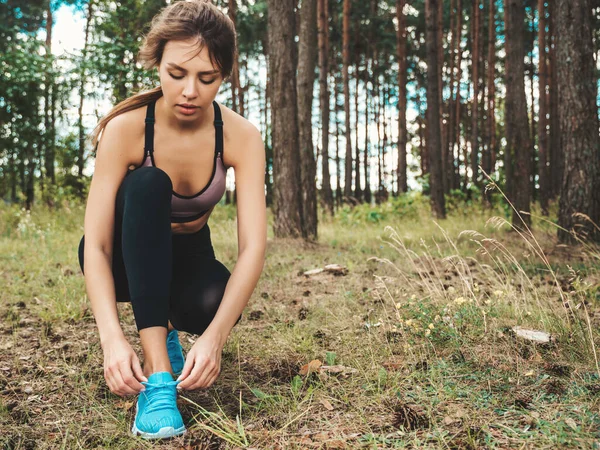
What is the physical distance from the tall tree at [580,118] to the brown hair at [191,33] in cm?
512

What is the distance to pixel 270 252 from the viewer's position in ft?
19.9

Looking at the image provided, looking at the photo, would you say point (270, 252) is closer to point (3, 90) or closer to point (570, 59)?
point (570, 59)

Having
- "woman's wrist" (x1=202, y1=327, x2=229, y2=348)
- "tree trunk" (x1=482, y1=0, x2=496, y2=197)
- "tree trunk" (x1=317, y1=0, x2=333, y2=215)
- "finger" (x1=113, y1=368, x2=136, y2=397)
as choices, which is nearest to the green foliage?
"tree trunk" (x1=317, y1=0, x2=333, y2=215)

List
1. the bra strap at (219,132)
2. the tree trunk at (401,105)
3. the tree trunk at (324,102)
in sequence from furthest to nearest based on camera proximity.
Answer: the tree trunk at (401,105) → the tree trunk at (324,102) → the bra strap at (219,132)

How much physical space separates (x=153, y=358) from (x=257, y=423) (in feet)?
1.36

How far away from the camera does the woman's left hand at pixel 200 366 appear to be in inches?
64.2

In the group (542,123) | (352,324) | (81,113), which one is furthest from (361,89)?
(352,324)

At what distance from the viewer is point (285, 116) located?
6.60 metres

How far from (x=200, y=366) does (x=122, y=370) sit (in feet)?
0.78

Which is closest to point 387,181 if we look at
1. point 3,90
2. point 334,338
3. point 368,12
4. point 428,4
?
point 368,12

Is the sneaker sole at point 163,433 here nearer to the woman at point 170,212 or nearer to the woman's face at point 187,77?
the woman at point 170,212

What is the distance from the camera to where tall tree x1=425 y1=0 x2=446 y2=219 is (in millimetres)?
10859

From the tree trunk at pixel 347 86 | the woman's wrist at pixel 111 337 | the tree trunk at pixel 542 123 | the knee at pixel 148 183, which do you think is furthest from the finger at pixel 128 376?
the tree trunk at pixel 347 86

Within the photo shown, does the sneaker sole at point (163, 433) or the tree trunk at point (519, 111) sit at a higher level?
the tree trunk at point (519, 111)
